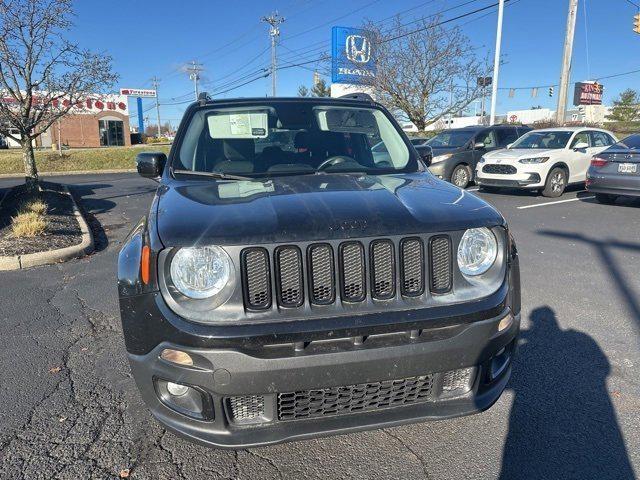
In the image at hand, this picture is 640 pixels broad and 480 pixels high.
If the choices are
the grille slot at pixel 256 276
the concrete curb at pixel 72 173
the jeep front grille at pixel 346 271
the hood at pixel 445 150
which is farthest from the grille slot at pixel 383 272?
the concrete curb at pixel 72 173

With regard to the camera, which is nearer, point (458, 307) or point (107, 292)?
point (458, 307)

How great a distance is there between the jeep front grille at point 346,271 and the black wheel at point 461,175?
11.2 m

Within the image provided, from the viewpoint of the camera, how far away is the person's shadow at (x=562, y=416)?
2.39 meters

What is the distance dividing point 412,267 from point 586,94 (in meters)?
49.6

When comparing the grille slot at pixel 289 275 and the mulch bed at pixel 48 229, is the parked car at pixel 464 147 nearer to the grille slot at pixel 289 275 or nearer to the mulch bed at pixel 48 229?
the mulch bed at pixel 48 229

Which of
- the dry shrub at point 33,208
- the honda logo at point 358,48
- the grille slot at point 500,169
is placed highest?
the honda logo at point 358,48

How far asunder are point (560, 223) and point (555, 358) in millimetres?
5762

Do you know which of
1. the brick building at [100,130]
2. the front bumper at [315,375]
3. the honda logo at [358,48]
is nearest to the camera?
the front bumper at [315,375]

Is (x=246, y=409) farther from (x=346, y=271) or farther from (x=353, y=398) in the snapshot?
(x=346, y=271)

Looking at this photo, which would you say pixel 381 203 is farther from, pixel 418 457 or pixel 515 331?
pixel 418 457

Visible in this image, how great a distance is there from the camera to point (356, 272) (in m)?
2.08

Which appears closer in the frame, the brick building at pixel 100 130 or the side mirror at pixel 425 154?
the side mirror at pixel 425 154

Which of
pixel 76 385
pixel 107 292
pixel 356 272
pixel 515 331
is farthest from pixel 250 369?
pixel 107 292

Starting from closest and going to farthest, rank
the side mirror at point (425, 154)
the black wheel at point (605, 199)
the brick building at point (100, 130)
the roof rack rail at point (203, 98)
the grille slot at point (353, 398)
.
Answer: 1. the grille slot at point (353, 398)
2. the roof rack rail at point (203, 98)
3. the side mirror at point (425, 154)
4. the black wheel at point (605, 199)
5. the brick building at point (100, 130)
